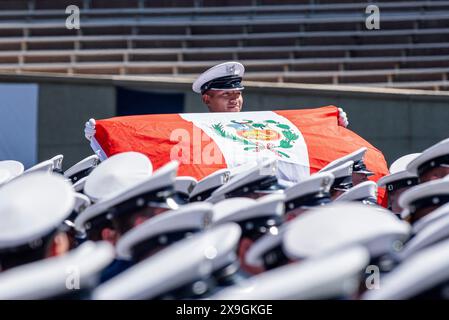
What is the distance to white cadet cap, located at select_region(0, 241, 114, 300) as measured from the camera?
7.85 ft

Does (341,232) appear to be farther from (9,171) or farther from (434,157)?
(9,171)

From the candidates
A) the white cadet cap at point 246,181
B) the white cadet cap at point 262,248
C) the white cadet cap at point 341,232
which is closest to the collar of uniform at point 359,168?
the white cadet cap at point 246,181

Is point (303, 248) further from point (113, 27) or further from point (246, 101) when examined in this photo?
point (113, 27)

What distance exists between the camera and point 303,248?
260 centimetres

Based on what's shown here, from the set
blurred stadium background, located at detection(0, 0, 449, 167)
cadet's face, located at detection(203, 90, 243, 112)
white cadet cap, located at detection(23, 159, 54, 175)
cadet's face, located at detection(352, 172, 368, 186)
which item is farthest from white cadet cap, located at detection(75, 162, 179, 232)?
blurred stadium background, located at detection(0, 0, 449, 167)

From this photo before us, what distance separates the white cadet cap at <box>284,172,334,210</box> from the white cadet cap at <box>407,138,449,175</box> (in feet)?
1.90

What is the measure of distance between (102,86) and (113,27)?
6.19 ft

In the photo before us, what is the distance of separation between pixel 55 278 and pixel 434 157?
2303mm

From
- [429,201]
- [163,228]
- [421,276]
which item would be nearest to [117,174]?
[163,228]

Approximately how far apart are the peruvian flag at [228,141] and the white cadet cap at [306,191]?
2082 mm

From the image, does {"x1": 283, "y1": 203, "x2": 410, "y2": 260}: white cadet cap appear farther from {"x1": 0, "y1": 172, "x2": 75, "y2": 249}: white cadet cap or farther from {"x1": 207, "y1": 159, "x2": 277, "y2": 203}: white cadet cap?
{"x1": 207, "y1": 159, "x2": 277, "y2": 203}: white cadet cap

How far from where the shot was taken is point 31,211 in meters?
2.96

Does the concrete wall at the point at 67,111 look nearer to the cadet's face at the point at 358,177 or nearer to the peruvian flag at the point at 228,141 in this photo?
the peruvian flag at the point at 228,141

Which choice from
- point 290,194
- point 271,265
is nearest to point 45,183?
point 271,265
